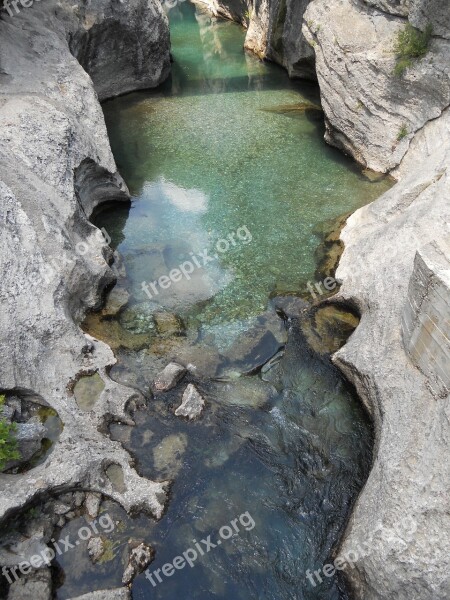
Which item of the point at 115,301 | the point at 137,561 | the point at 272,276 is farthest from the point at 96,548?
the point at 272,276

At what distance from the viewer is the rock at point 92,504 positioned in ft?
24.5

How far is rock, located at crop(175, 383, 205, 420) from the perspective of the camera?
29.1 feet

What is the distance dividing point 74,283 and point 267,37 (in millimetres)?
20267

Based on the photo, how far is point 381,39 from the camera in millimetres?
14234

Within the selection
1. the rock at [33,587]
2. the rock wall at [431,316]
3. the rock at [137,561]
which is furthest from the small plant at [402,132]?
the rock at [33,587]

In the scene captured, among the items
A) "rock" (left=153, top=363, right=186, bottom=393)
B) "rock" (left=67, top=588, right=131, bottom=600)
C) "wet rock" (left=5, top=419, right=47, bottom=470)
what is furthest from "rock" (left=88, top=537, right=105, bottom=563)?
"rock" (left=153, top=363, right=186, bottom=393)

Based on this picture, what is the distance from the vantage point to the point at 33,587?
655cm

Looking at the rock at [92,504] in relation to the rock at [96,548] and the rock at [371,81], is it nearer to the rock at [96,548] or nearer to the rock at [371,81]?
the rock at [96,548]

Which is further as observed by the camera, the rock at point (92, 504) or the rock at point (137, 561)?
the rock at point (92, 504)

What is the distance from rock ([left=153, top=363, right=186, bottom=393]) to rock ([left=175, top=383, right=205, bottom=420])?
40 cm

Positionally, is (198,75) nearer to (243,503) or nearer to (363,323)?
(363,323)

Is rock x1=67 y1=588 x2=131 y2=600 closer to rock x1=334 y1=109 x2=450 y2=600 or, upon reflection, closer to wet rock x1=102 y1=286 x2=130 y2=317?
rock x1=334 y1=109 x2=450 y2=600

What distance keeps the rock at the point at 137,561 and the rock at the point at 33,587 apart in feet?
3.38

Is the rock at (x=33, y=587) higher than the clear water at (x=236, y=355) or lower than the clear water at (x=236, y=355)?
lower
